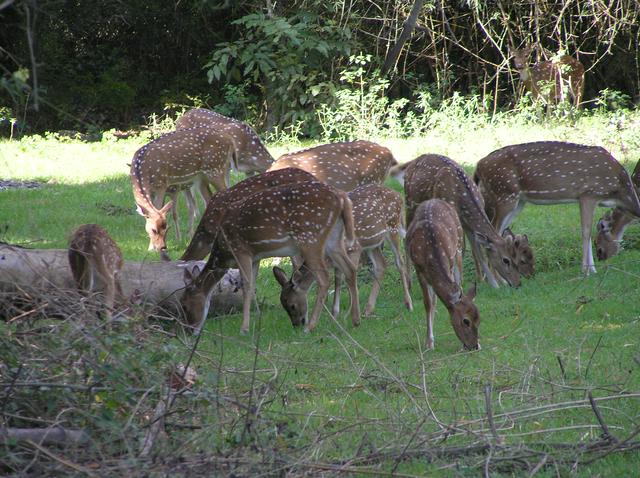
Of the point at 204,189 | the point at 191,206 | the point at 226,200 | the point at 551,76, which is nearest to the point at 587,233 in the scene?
the point at 226,200

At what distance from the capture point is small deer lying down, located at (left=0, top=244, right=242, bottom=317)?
937 centimetres

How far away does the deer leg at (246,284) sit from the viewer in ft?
32.0

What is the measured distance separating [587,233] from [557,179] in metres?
0.69

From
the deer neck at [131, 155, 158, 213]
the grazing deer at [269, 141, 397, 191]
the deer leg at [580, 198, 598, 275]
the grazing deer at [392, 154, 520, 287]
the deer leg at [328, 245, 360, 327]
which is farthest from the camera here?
the deer neck at [131, 155, 158, 213]

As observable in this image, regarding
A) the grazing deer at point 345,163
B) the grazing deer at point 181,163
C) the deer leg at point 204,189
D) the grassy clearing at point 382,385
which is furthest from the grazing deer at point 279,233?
the deer leg at point 204,189

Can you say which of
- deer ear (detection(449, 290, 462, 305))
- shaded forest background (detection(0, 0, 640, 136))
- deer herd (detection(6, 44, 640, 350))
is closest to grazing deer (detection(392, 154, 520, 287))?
deer herd (detection(6, 44, 640, 350))

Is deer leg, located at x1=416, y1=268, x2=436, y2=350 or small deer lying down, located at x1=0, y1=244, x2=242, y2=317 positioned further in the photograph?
small deer lying down, located at x1=0, y1=244, x2=242, y2=317

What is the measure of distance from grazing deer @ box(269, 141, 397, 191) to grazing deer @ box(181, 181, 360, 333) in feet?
8.10

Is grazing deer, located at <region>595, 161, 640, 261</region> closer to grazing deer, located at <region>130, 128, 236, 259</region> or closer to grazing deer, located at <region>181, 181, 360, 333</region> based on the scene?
grazing deer, located at <region>181, 181, 360, 333</region>

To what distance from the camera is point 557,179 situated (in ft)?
38.8

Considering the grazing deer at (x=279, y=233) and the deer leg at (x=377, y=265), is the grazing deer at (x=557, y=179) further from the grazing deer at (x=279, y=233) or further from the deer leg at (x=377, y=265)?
the grazing deer at (x=279, y=233)

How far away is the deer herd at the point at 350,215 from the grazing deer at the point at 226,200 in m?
0.01

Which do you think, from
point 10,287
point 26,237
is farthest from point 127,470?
point 26,237

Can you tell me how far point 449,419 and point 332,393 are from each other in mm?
1049
